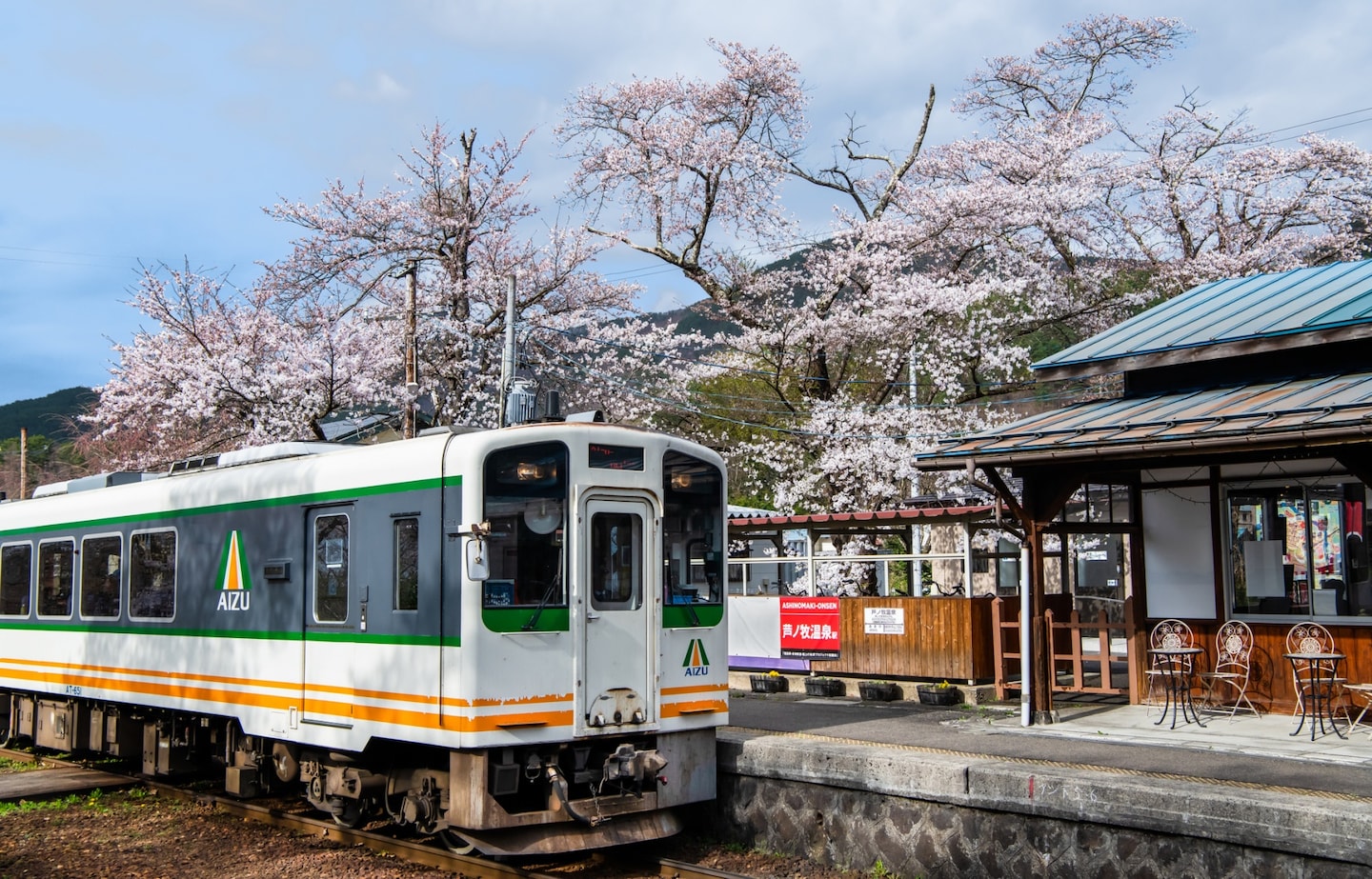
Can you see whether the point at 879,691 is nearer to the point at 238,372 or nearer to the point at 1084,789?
the point at 1084,789

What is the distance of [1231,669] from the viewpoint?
1118 cm

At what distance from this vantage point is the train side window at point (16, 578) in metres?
13.2

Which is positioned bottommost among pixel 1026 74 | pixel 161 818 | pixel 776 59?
pixel 161 818

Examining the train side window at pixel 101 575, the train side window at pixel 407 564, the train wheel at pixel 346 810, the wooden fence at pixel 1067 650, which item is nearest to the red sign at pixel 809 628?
the wooden fence at pixel 1067 650

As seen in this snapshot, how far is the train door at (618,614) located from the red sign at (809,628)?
7.50 metres

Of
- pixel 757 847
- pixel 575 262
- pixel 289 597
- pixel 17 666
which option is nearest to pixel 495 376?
pixel 575 262

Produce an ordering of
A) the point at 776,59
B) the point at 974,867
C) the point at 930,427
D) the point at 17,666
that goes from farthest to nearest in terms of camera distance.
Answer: the point at 776,59 < the point at 930,427 < the point at 17,666 < the point at 974,867

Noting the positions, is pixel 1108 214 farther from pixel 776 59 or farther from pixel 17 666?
pixel 17 666

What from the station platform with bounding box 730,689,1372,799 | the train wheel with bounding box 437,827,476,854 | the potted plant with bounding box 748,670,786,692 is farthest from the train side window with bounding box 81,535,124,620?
the potted plant with bounding box 748,670,786,692

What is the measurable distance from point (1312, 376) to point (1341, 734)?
321cm

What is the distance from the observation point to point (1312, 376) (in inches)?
427

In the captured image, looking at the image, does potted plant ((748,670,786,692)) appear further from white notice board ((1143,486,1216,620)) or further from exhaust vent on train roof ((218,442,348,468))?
exhaust vent on train roof ((218,442,348,468))

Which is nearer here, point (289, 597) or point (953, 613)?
point (289, 597)

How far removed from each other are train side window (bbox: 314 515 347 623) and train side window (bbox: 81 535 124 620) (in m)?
3.82
